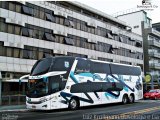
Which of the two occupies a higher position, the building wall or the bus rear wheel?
the building wall

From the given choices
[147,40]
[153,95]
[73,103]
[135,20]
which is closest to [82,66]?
[73,103]

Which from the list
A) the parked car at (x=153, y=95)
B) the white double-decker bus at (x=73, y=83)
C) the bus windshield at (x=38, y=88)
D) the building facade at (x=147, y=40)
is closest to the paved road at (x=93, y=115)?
the white double-decker bus at (x=73, y=83)

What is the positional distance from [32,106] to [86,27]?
30898 millimetres

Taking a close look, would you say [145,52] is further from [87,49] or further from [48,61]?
[48,61]

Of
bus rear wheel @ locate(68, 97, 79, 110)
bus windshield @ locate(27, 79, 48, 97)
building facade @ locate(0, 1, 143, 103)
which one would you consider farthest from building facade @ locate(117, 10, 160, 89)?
bus windshield @ locate(27, 79, 48, 97)

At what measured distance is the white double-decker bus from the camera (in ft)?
65.2

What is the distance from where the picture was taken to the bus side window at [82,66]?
21.9 m

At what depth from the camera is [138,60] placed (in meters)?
65.6

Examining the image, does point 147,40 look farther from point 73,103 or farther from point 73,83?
point 73,103

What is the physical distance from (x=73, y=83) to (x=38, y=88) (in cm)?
289

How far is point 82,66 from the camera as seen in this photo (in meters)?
22.3

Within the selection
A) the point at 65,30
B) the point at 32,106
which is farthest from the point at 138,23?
the point at 32,106

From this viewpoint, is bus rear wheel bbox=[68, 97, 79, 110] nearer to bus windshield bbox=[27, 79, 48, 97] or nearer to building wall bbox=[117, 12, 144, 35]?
bus windshield bbox=[27, 79, 48, 97]

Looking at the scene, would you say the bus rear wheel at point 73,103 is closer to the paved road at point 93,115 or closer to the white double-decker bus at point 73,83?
the white double-decker bus at point 73,83
